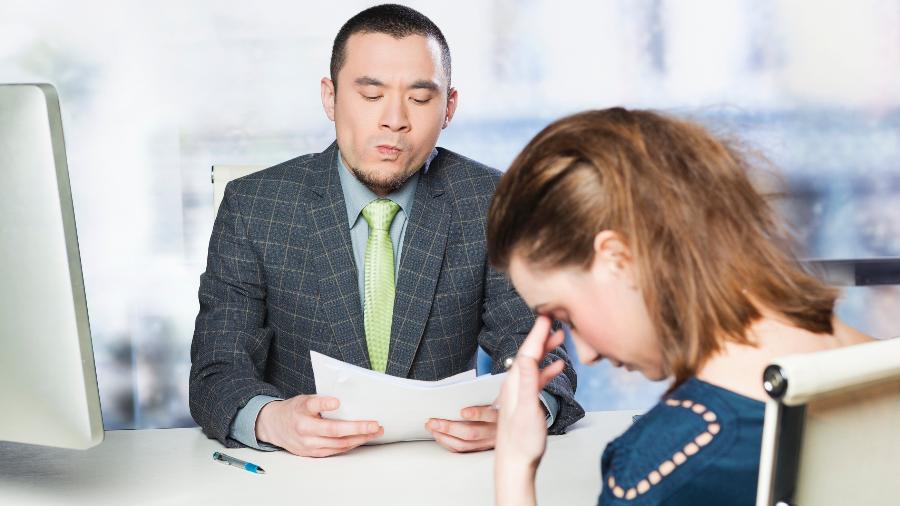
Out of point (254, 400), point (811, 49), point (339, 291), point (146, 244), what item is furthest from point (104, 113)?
point (811, 49)

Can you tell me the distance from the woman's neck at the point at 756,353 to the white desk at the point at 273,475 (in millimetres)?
391

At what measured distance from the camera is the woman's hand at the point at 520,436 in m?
1.14

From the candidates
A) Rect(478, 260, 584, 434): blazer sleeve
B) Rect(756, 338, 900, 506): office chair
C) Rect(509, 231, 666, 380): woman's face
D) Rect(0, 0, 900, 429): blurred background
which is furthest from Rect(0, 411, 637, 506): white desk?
Rect(0, 0, 900, 429): blurred background

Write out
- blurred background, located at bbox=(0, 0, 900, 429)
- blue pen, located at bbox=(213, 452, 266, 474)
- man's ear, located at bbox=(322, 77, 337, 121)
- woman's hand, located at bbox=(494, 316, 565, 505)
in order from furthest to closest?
1. blurred background, located at bbox=(0, 0, 900, 429)
2. man's ear, located at bbox=(322, 77, 337, 121)
3. blue pen, located at bbox=(213, 452, 266, 474)
4. woman's hand, located at bbox=(494, 316, 565, 505)

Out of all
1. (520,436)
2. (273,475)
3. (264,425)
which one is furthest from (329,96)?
(520,436)

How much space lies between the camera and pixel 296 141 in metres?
3.79

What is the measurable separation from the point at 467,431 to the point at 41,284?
2.21ft

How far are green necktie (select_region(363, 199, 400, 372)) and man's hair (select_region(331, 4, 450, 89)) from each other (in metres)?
0.30

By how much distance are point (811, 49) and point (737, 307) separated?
10.4 feet

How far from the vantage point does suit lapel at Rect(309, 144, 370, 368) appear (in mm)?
1985

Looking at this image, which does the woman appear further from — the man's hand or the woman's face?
the man's hand

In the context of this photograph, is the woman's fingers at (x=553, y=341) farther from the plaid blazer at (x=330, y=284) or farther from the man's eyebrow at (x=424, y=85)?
the man's eyebrow at (x=424, y=85)

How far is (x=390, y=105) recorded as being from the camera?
1.94 m

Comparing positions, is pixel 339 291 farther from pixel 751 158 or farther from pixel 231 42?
pixel 231 42
